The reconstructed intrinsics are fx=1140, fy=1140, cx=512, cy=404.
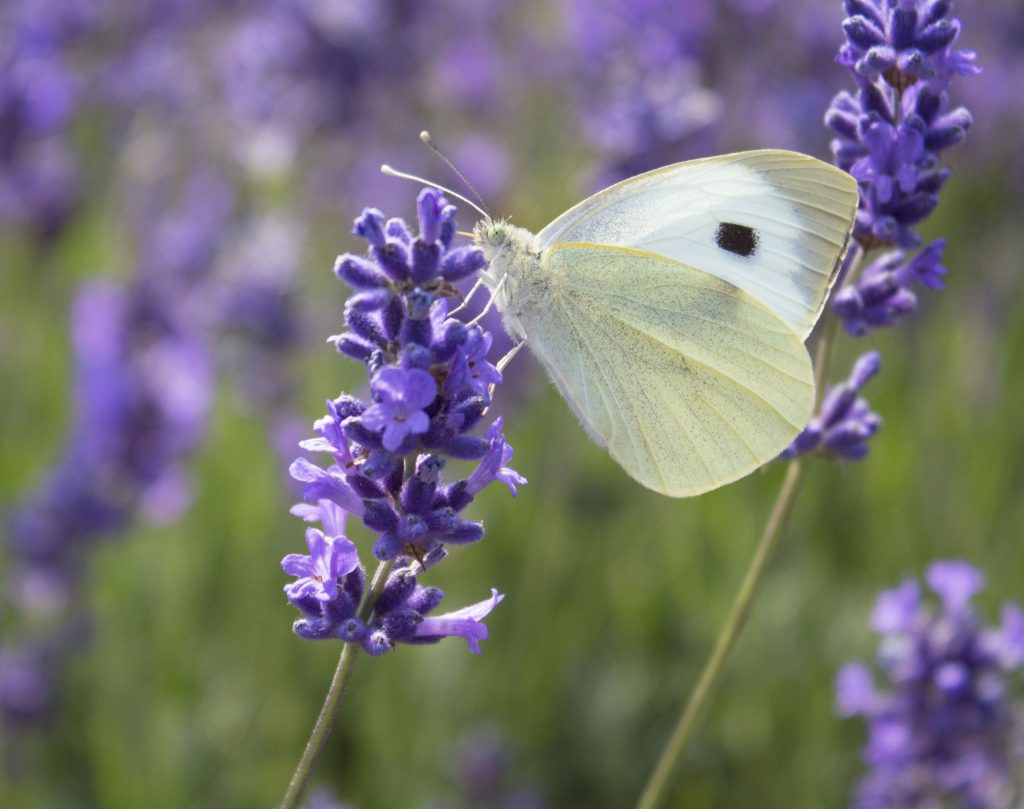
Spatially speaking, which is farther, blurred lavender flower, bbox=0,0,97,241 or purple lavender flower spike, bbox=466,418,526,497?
blurred lavender flower, bbox=0,0,97,241

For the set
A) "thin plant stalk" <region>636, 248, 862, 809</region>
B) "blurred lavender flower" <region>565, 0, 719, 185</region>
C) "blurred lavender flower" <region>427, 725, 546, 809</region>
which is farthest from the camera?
"blurred lavender flower" <region>565, 0, 719, 185</region>

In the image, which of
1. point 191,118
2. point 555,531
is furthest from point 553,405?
point 191,118

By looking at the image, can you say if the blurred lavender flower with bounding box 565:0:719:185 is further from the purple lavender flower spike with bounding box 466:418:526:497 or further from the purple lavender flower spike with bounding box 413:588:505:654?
the purple lavender flower spike with bounding box 413:588:505:654

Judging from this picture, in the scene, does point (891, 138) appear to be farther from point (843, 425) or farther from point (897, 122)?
point (843, 425)

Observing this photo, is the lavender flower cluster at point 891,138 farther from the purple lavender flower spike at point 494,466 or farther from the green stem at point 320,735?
the green stem at point 320,735

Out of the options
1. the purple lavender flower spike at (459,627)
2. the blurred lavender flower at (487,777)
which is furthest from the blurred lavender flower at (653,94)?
the purple lavender flower spike at (459,627)

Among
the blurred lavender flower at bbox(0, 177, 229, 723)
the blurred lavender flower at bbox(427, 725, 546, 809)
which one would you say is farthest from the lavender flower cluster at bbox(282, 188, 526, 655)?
the blurred lavender flower at bbox(0, 177, 229, 723)

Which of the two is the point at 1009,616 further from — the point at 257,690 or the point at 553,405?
the point at 553,405
